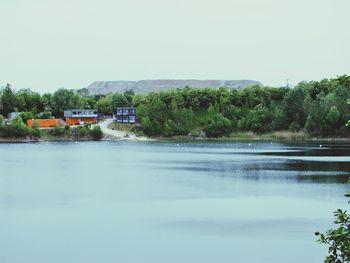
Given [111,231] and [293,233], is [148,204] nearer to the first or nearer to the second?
[111,231]

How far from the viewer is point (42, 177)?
35.8m

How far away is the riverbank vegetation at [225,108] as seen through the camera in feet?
265

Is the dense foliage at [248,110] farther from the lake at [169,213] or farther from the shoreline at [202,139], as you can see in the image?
the lake at [169,213]

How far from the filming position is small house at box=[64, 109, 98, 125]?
303ft

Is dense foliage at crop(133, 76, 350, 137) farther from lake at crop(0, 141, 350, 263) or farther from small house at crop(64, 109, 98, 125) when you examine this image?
lake at crop(0, 141, 350, 263)

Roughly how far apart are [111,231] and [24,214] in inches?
181

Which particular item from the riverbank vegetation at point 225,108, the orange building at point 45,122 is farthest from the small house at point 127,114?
the orange building at point 45,122

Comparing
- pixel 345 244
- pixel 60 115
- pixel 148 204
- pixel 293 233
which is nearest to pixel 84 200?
pixel 148 204

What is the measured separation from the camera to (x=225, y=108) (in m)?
92.2

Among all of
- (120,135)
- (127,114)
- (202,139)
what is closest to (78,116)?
(127,114)

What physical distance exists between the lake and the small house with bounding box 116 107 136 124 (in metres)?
51.7

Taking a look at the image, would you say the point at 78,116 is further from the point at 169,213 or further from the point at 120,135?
the point at 169,213

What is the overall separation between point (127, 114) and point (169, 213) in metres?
70.9

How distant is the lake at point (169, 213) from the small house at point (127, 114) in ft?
170
